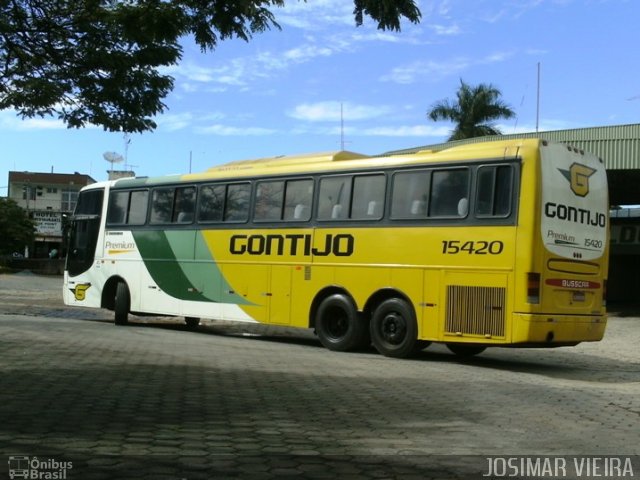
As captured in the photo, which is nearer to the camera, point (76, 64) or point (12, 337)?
point (76, 64)

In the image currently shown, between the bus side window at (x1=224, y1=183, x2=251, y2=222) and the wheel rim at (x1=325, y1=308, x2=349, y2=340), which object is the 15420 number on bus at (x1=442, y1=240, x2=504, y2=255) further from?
the bus side window at (x1=224, y1=183, x2=251, y2=222)

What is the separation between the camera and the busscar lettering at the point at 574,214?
11.3 meters

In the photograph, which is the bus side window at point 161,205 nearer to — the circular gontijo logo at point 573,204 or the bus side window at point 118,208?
the bus side window at point 118,208

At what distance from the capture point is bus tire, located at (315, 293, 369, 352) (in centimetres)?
1325

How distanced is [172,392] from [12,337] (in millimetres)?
6051

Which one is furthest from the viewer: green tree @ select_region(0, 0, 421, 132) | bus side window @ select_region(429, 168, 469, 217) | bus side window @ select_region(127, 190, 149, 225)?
bus side window @ select_region(127, 190, 149, 225)

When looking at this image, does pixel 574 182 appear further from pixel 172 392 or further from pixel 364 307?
pixel 172 392

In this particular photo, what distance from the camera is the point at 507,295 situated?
36.5 ft

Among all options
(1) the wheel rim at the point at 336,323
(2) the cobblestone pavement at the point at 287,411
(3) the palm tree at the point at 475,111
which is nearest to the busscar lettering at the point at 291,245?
(1) the wheel rim at the point at 336,323

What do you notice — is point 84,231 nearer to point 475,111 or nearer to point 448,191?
point 448,191

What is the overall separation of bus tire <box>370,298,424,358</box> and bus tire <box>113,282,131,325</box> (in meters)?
7.59

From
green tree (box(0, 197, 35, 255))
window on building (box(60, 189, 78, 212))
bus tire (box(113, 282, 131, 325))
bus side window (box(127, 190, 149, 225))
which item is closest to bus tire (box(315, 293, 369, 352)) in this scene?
bus side window (box(127, 190, 149, 225))

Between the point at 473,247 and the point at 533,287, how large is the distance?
1158 millimetres

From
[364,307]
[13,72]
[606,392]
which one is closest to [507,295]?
[606,392]
